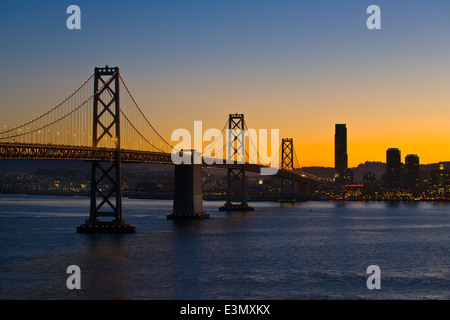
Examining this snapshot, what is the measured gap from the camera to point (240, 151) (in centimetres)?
11688

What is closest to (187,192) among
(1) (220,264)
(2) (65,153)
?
(2) (65,153)

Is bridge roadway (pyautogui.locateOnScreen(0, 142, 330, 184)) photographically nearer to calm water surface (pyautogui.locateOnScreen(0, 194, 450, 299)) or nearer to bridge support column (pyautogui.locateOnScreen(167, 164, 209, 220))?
calm water surface (pyautogui.locateOnScreen(0, 194, 450, 299))

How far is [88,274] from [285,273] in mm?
10626

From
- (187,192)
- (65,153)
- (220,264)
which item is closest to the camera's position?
(220,264)

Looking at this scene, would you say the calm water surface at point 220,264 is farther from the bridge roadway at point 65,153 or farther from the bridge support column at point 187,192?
the bridge support column at point 187,192

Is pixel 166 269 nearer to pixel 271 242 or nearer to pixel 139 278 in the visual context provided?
pixel 139 278

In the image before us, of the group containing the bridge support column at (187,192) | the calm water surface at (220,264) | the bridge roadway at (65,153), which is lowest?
the calm water surface at (220,264)

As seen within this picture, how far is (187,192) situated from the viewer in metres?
71.4

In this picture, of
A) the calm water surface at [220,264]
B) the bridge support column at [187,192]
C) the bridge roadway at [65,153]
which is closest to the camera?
the calm water surface at [220,264]

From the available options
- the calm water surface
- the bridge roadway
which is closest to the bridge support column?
the bridge roadway

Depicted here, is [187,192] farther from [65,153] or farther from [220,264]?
[220,264]

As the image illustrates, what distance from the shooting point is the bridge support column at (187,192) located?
70.2 m

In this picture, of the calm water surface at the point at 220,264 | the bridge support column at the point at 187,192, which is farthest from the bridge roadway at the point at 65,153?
the bridge support column at the point at 187,192

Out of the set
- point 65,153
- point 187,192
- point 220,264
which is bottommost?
point 220,264
